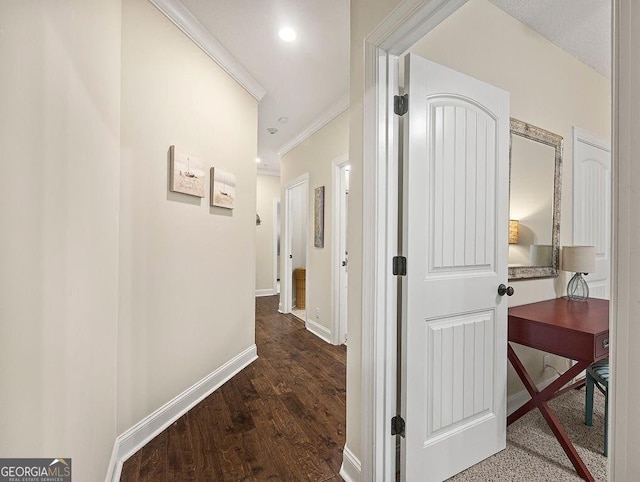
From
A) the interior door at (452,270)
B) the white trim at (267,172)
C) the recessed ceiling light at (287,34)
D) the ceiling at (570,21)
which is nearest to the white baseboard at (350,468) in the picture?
the interior door at (452,270)

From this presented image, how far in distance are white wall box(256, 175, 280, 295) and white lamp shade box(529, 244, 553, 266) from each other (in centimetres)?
500

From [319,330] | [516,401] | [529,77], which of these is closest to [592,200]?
[529,77]

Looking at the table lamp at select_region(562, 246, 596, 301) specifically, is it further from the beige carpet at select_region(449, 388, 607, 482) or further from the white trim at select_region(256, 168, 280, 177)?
the white trim at select_region(256, 168, 280, 177)

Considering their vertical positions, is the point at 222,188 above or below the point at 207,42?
below

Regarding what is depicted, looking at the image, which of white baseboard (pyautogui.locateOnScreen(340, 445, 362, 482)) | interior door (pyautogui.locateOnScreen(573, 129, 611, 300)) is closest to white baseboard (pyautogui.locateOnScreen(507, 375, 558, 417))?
interior door (pyautogui.locateOnScreen(573, 129, 611, 300))

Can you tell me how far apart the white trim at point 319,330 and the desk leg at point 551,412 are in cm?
204

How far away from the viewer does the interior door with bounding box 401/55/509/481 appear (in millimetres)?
1412

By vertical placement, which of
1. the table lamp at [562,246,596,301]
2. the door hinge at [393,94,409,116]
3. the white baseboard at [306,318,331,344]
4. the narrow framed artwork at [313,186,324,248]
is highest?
the door hinge at [393,94,409,116]

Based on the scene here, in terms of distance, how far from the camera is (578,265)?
213 cm

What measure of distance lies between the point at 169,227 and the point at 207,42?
55.8 inches

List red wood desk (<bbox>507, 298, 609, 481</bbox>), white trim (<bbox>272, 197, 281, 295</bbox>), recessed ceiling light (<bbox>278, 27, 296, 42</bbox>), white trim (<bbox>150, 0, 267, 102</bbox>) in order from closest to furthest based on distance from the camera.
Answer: red wood desk (<bbox>507, 298, 609, 481</bbox>)
white trim (<bbox>150, 0, 267, 102</bbox>)
recessed ceiling light (<bbox>278, 27, 296, 42</bbox>)
white trim (<bbox>272, 197, 281, 295</bbox>)

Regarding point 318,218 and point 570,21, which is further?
point 318,218

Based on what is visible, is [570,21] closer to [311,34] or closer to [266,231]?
→ [311,34]

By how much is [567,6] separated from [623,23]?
6.86 ft
